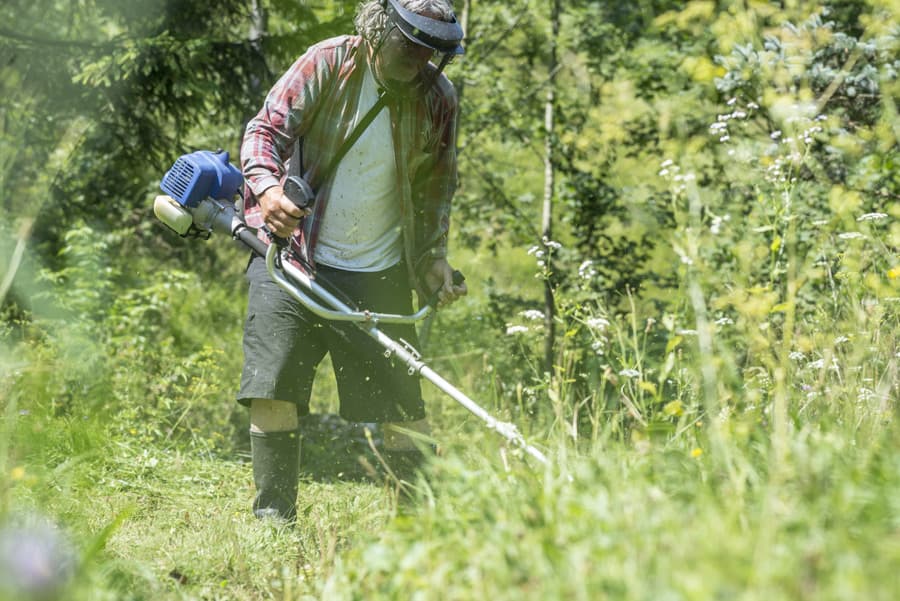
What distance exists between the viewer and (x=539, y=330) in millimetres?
6312

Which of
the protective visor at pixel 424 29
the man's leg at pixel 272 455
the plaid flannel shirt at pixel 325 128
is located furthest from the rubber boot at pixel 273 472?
the protective visor at pixel 424 29

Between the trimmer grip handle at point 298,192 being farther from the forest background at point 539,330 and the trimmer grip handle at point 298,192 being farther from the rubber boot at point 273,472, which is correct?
the rubber boot at point 273,472

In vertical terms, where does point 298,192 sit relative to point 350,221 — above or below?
above

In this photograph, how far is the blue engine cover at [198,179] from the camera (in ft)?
11.9

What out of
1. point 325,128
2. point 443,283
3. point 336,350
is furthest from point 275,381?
point 325,128

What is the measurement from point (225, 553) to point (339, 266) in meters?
1.08

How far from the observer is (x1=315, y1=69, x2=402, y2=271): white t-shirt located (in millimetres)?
3658

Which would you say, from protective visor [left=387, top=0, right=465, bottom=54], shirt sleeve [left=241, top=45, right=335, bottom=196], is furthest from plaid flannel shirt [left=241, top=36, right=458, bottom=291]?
protective visor [left=387, top=0, right=465, bottom=54]

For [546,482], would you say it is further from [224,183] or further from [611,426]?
[224,183]

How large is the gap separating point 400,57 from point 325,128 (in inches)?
15.8

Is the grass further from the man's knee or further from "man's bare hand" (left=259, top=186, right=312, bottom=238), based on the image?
"man's bare hand" (left=259, top=186, right=312, bottom=238)

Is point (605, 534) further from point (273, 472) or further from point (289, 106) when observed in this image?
point (289, 106)

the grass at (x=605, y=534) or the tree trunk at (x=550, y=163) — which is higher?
the grass at (x=605, y=534)

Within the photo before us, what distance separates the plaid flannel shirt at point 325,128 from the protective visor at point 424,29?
0.31m
